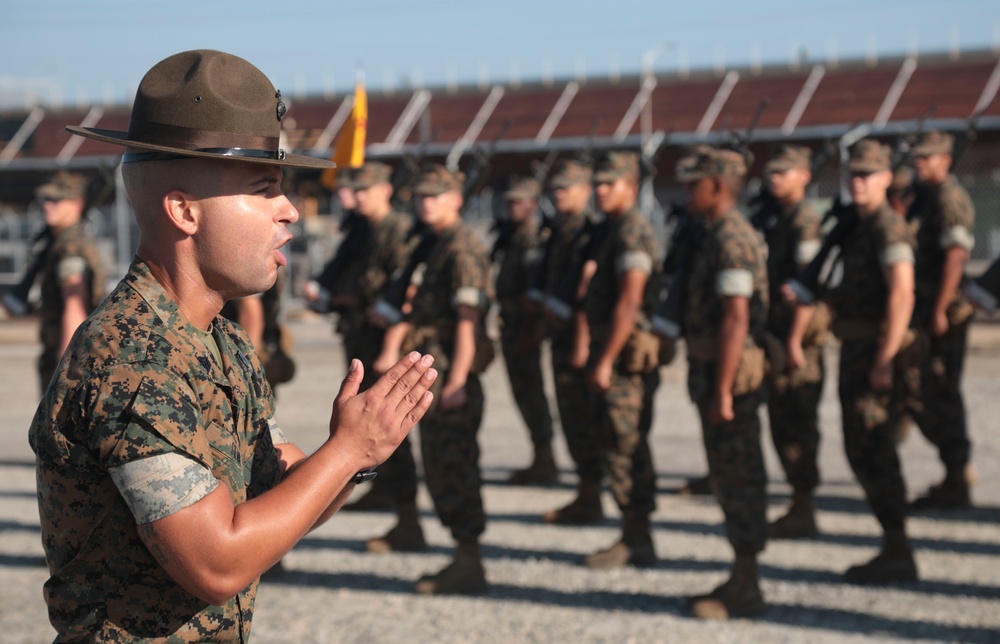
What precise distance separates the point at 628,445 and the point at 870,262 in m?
1.52

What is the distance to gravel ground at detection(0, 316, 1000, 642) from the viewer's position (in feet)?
15.9

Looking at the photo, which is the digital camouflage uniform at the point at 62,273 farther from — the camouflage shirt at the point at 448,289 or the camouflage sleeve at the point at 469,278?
the camouflage sleeve at the point at 469,278

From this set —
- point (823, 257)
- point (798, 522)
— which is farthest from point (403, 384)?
point (798, 522)

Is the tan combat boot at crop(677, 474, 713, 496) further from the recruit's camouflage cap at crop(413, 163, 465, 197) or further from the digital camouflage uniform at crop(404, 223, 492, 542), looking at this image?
the recruit's camouflage cap at crop(413, 163, 465, 197)

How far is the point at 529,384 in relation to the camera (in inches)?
325

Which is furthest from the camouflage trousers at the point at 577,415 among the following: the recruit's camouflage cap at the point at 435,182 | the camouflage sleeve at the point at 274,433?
the camouflage sleeve at the point at 274,433

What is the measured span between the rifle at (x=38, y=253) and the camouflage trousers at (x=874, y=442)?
440 centimetres

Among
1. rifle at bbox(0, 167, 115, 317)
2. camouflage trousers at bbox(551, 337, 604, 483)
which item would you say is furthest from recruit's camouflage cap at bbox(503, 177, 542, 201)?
rifle at bbox(0, 167, 115, 317)

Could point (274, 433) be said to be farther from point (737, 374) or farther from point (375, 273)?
point (375, 273)

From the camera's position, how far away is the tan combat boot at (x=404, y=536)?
6.21 metres

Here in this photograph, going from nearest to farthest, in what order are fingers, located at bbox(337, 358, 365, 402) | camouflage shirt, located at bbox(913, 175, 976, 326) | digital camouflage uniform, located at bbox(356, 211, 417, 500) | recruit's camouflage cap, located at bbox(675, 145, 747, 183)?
1. fingers, located at bbox(337, 358, 365, 402)
2. recruit's camouflage cap, located at bbox(675, 145, 747, 183)
3. digital camouflage uniform, located at bbox(356, 211, 417, 500)
4. camouflage shirt, located at bbox(913, 175, 976, 326)

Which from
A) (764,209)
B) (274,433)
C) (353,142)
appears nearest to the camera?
(274,433)

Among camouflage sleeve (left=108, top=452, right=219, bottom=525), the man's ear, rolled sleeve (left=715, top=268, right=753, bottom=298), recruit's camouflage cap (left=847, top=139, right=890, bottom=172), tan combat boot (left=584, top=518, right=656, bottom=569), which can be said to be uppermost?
the man's ear

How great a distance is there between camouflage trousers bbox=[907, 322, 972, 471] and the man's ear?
19.4ft
